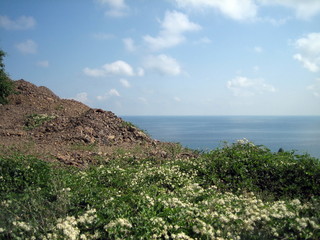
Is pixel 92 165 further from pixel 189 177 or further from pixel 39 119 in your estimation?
pixel 39 119

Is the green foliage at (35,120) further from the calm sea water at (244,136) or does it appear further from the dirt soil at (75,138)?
the calm sea water at (244,136)

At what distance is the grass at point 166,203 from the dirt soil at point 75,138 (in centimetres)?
286

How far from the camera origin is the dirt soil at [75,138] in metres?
12.7

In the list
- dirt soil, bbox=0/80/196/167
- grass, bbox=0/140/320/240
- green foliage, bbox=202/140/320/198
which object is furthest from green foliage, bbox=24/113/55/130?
green foliage, bbox=202/140/320/198

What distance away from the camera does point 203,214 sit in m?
5.65

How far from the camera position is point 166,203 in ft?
20.4

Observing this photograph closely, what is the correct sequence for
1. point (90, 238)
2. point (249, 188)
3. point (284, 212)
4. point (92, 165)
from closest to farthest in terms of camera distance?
point (90, 238) → point (284, 212) → point (249, 188) → point (92, 165)

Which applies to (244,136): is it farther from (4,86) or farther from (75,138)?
(75,138)

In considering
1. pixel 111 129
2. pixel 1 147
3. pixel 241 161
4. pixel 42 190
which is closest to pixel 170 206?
pixel 42 190

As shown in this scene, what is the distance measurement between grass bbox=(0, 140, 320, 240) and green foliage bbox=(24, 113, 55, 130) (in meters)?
9.64

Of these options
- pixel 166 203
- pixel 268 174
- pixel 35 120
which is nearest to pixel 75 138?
pixel 35 120

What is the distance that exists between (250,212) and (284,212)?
0.61 m

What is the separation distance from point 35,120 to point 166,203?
16070 millimetres

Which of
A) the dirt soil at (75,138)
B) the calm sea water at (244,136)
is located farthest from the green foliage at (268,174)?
the dirt soil at (75,138)
